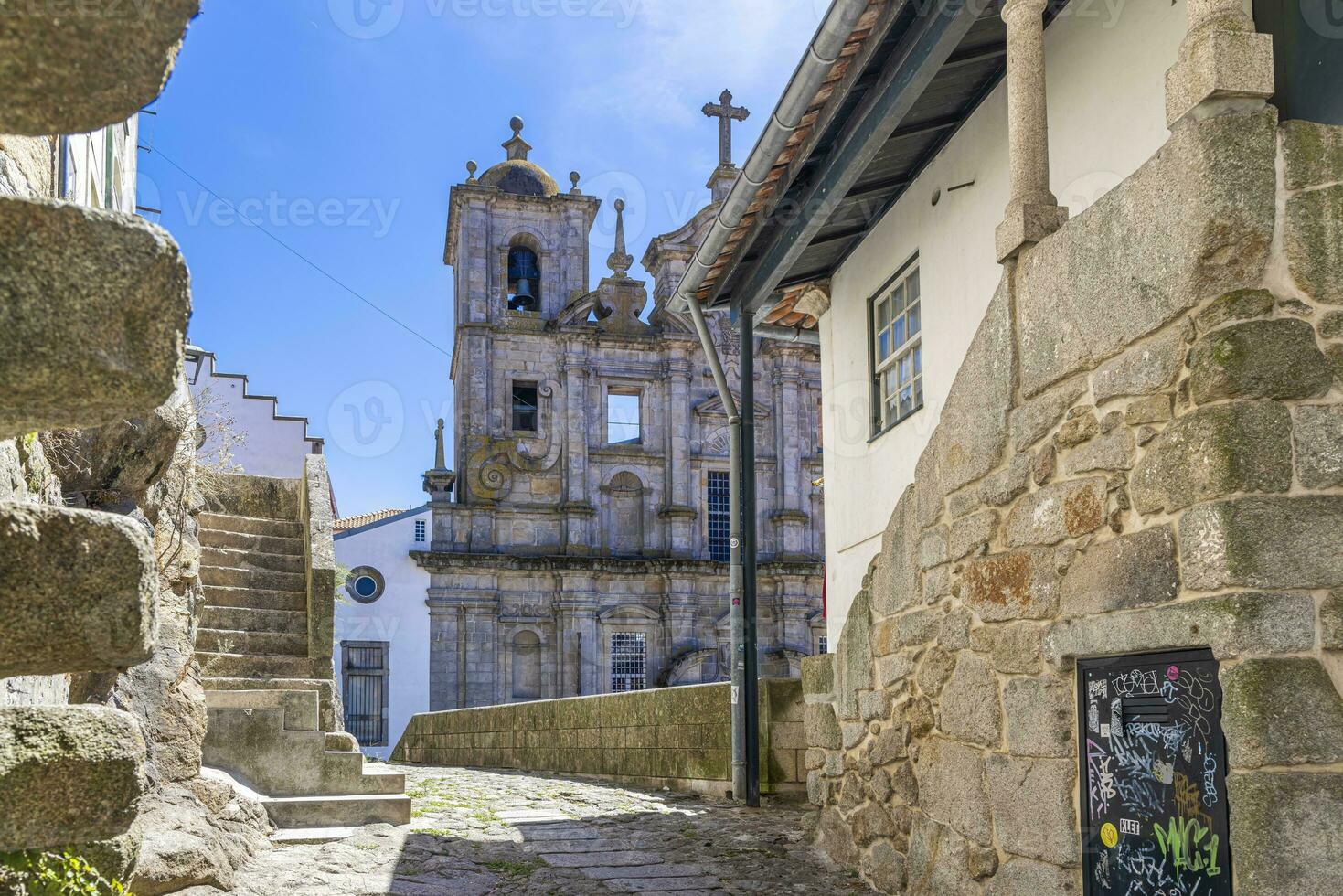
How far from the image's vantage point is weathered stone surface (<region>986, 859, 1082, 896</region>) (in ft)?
14.0

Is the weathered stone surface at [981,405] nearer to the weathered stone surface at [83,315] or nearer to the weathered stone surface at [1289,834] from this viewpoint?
the weathered stone surface at [1289,834]

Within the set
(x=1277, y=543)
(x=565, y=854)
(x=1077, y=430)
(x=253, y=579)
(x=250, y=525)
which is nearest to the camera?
(x=1277, y=543)

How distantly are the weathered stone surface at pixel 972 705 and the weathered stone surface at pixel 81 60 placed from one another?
4.07 metres

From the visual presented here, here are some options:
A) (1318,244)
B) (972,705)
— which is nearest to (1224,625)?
(1318,244)

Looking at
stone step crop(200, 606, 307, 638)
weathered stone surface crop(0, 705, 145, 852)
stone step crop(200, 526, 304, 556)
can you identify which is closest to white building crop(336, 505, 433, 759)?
stone step crop(200, 526, 304, 556)

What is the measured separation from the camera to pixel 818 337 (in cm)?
1036

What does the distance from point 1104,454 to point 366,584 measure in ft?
89.2

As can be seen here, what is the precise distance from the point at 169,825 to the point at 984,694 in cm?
373

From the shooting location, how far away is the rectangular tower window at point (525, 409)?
31.8m

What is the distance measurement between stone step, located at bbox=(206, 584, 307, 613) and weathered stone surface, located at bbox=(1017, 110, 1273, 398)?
780cm

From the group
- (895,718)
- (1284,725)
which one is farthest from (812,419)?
(1284,725)

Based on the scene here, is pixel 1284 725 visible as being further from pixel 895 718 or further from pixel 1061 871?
pixel 895 718

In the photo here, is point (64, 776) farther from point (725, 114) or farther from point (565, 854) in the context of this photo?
point (725, 114)

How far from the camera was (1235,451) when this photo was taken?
3.41 meters
